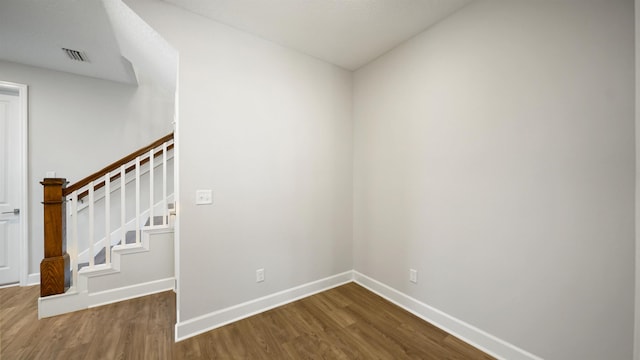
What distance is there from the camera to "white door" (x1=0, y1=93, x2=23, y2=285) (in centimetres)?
264

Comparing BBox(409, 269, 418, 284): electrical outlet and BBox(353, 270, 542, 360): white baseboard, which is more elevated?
BBox(409, 269, 418, 284): electrical outlet

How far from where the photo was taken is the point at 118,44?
229 centimetres

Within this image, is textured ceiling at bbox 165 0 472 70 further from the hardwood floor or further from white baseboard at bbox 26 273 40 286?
white baseboard at bbox 26 273 40 286

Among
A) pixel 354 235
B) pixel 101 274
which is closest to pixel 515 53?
pixel 354 235

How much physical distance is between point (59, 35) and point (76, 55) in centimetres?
44

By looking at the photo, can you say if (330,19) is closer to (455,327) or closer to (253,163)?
(253,163)

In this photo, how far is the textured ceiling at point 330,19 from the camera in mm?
1739

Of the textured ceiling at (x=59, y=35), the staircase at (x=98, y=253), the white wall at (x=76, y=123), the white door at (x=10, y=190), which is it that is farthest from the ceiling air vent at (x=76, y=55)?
the staircase at (x=98, y=253)

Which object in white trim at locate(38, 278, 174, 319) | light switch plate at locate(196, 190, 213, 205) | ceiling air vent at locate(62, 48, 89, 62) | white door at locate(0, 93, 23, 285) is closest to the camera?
light switch plate at locate(196, 190, 213, 205)

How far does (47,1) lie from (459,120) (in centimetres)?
325

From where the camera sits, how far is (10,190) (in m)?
2.69

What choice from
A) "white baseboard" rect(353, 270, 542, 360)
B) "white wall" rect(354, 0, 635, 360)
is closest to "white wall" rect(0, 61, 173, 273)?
"white wall" rect(354, 0, 635, 360)

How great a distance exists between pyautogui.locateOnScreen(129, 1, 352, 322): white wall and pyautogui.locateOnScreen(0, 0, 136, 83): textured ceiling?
2.18 ft

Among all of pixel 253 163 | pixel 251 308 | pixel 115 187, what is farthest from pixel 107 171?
pixel 251 308
